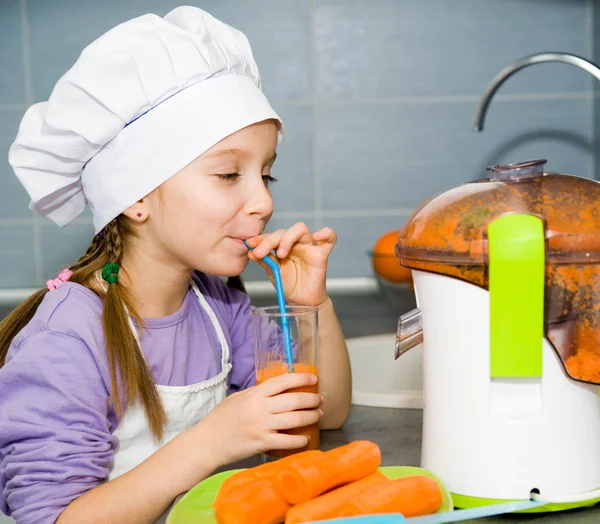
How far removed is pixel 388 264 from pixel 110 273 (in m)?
0.73

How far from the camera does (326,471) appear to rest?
0.61 m

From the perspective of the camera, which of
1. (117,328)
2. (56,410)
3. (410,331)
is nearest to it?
(410,331)

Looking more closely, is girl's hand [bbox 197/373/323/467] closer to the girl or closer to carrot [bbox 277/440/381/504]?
the girl

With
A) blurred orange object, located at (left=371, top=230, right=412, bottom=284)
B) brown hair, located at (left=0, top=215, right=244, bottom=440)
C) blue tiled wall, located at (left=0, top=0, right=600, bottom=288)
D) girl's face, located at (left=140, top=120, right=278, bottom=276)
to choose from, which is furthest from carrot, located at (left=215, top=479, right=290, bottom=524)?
blue tiled wall, located at (left=0, top=0, right=600, bottom=288)

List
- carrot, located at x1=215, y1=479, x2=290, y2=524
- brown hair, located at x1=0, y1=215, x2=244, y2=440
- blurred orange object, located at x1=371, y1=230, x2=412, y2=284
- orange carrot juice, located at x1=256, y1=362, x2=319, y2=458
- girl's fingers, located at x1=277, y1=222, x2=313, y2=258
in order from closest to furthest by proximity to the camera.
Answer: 1. carrot, located at x1=215, y1=479, x2=290, y2=524
2. orange carrot juice, located at x1=256, y1=362, x2=319, y2=458
3. brown hair, located at x1=0, y1=215, x2=244, y2=440
4. girl's fingers, located at x1=277, y1=222, x2=313, y2=258
5. blurred orange object, located at x1=371, y1=230, x2=412, y2=284

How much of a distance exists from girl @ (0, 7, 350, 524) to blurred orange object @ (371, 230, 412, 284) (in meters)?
0.46

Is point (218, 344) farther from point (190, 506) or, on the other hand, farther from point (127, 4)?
point (127, 4)

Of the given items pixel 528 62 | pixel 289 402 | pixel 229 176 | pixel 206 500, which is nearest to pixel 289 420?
pixel 289 402

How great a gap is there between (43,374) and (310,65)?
4.57 ft

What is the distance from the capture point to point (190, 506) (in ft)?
2.08

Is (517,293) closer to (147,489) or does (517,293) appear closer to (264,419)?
(264,419)

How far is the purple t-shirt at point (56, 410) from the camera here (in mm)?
782

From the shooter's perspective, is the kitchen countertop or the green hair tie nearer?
the kitchen countertop

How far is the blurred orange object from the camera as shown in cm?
155
